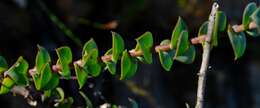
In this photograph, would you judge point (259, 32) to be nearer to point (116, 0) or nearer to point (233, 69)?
point (116, 0)

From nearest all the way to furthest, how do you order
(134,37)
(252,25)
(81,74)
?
(252,25), (81,74), (134,37)

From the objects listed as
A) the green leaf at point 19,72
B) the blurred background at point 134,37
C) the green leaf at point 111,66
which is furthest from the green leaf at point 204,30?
the blurred background at point 134,37

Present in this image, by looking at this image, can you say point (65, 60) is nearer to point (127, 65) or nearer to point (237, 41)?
point (127, 65)

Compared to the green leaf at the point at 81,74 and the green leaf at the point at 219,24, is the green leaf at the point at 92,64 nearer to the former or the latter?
the green leaf at the point at 81,74

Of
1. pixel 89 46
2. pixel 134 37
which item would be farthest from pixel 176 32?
pixel 134 37

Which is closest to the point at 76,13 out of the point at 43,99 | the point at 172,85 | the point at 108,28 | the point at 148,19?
the point at 108,28

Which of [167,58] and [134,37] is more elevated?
[134,37]

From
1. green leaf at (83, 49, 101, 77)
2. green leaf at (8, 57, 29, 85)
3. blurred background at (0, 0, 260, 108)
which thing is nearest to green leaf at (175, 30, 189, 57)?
green leaf at (83, 49, 101, 77)
